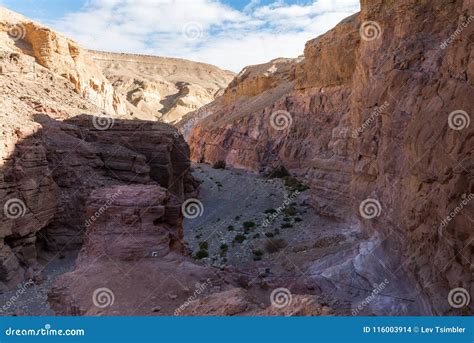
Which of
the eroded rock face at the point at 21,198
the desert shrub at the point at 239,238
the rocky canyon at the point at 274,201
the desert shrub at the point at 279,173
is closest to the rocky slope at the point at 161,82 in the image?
the desert shrub at the point at 279,173

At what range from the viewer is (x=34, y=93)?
27.8 meters

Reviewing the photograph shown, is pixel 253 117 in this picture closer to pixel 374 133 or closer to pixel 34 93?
pixel 34 93

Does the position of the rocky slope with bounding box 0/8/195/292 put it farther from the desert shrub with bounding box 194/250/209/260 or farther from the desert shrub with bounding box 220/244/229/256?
the desert shrub with bounding box 220/244/229/256

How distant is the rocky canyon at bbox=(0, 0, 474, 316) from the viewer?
343 inches

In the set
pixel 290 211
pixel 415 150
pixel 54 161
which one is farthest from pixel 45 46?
pixel 415 150

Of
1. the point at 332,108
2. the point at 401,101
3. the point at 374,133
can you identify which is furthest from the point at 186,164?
the point at 401,101

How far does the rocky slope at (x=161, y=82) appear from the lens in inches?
4072

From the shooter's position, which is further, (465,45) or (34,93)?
(34,93)

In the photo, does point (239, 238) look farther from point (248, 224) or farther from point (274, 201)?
point (274, 201)

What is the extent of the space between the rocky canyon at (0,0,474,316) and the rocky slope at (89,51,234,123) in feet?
192

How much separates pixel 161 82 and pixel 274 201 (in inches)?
3992

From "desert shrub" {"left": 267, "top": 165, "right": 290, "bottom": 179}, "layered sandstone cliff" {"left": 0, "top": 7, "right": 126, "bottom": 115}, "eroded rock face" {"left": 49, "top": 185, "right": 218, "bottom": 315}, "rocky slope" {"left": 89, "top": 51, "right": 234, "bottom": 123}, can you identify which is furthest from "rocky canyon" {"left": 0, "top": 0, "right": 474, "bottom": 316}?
"rocky slope" {"left": 89, "top": 51, "right": 234, "bottom": 123}

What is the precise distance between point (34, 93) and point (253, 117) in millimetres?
27529

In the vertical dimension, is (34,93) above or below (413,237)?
above
